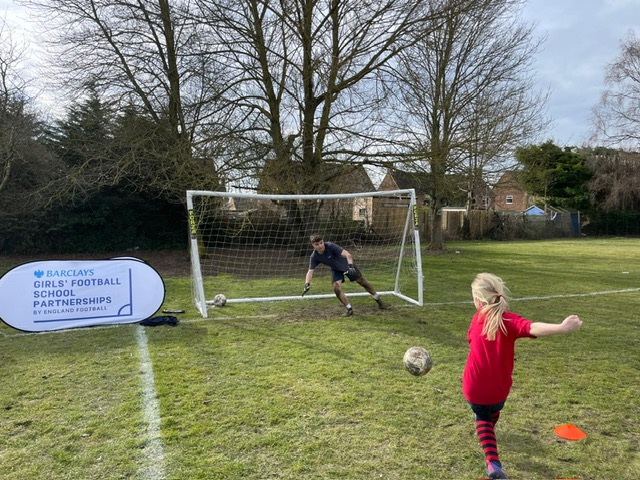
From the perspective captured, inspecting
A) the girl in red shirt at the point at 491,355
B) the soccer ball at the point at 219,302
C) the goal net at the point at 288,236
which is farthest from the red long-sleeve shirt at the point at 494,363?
the goal net at the point at 288,236

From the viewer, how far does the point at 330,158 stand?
1448cm

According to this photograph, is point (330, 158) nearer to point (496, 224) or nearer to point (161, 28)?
point (161, 28)

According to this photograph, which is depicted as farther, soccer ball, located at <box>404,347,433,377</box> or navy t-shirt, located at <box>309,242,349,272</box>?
navy t-shirt, located at <box>309,242,349,272</box>

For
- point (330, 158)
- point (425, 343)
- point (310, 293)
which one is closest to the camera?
point (425, 343)

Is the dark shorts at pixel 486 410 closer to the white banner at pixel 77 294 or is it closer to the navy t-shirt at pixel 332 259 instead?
the navy t-shirt at pixel 332 259

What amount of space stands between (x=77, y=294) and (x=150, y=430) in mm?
4320

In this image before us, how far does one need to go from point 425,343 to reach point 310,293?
4.40 meters

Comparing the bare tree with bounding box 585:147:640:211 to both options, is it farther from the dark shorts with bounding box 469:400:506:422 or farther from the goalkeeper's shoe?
the dark shorts with bounding box 469:400:506:422

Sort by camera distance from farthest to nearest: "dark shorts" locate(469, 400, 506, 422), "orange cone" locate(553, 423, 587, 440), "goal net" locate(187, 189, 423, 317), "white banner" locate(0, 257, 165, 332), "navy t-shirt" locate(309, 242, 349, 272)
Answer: "goal net" locate(187, 189, 423, 317) < "navy t-shirt" locate(309, 242, 349, 272) < "white banner" locate(0, 257, 165, 332) < "orange cone" locate(553, 423, 587, 440) < "dark shorts" locate(469, 400, 506, 422)

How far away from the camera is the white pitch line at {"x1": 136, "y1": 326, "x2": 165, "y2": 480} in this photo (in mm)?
3045

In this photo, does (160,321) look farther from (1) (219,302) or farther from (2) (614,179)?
(2) (614,179)

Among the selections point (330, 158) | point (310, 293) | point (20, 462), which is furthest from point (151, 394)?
point (330, 158)

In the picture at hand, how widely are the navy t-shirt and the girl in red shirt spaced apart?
494 centimetres

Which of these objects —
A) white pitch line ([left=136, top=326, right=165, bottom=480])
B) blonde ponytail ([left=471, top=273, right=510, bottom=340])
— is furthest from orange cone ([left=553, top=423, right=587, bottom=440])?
white pitch line ([left=136, top=326, right=165, bottom=480])
